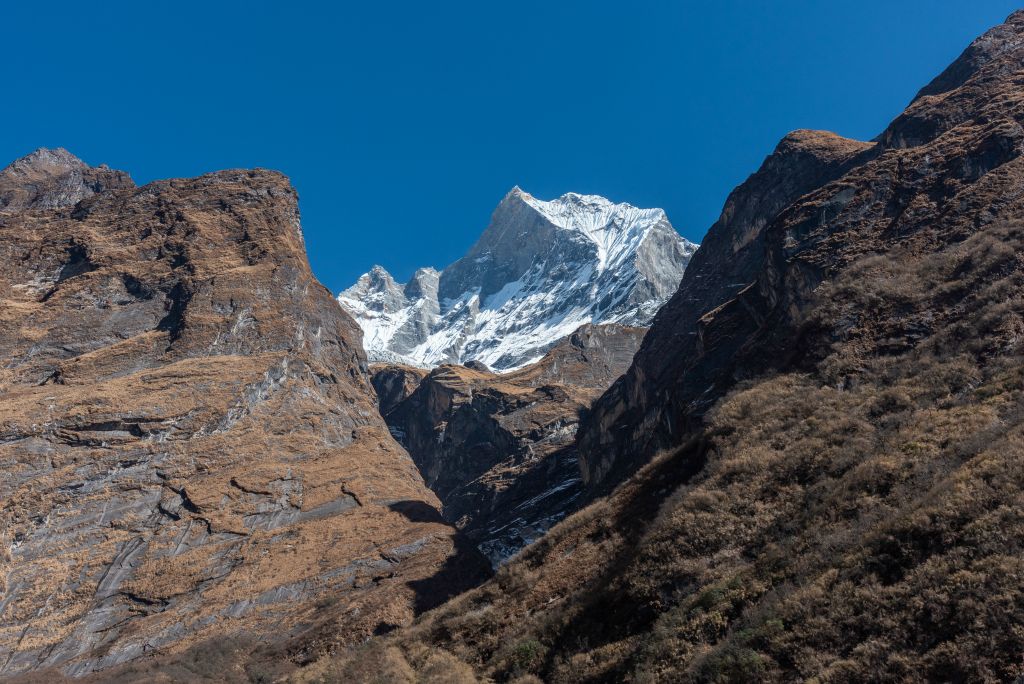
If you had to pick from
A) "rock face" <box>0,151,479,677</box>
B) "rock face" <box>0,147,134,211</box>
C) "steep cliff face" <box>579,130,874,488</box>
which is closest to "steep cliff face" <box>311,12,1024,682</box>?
"steep cliff face" <box>579,130,874,488</box>

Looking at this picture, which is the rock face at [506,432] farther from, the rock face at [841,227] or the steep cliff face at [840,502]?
the steep cliff face at [840,502]

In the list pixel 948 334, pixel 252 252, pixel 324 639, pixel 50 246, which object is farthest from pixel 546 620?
pixel 50 246

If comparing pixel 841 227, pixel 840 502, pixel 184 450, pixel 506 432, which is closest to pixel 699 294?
pixel 506 432

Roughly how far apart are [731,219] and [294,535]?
A: 65.3m

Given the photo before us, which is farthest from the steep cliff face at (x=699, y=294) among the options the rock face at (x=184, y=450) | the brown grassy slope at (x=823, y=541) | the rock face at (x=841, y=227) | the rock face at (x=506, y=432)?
the brown grassy slope at (x=823, y=541)

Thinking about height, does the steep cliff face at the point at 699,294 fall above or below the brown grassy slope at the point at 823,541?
above

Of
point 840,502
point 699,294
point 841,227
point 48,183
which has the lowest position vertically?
point 840,502

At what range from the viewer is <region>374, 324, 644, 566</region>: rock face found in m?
72.9

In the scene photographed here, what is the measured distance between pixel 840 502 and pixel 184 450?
48409 mm

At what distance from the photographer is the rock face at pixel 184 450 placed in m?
40.6

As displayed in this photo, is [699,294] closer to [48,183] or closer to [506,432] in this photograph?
[506,432]

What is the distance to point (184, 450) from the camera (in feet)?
170

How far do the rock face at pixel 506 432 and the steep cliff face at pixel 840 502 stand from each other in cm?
3608

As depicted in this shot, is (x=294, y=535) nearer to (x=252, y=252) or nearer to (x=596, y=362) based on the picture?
(x=252, y=252)
